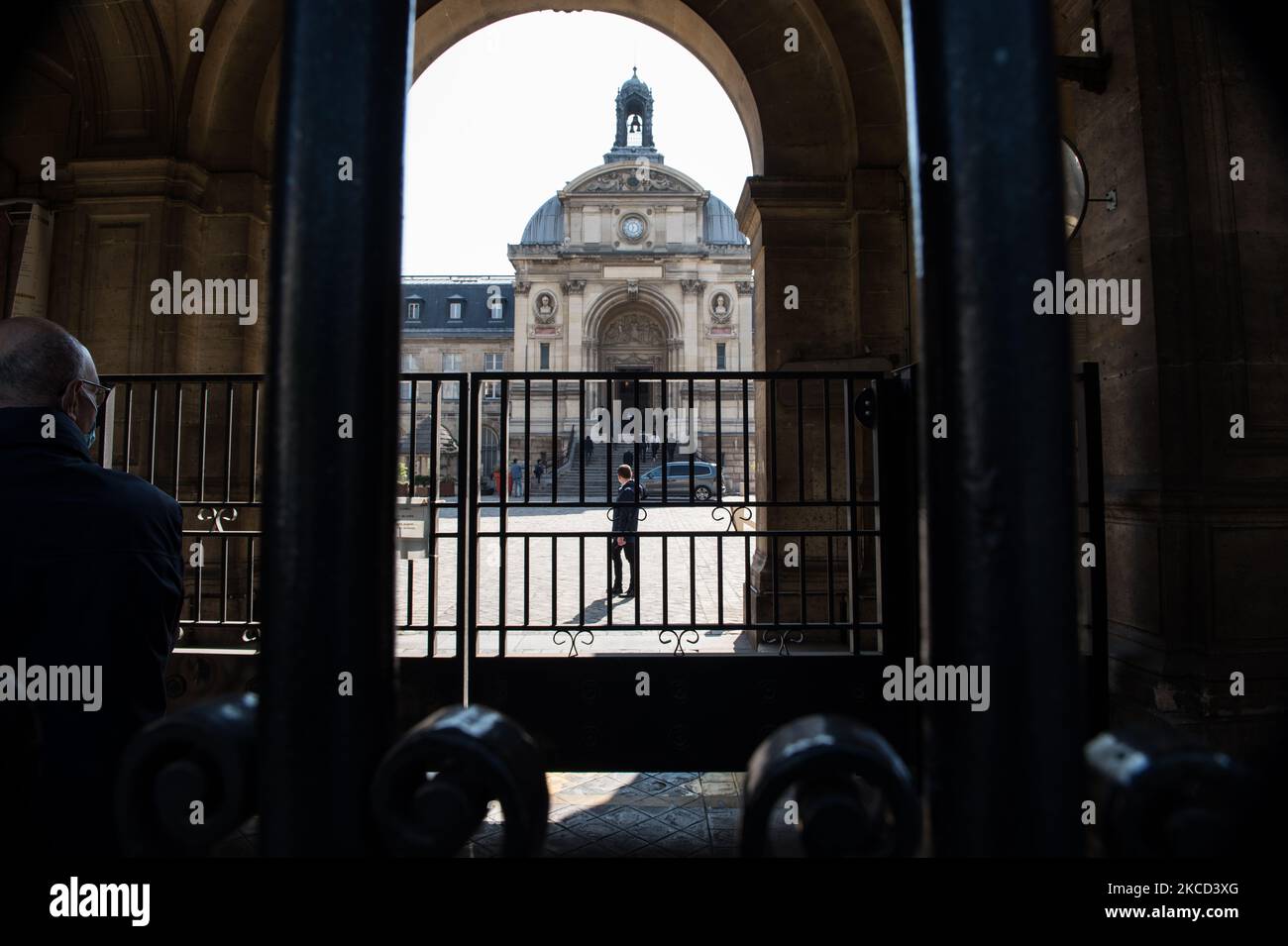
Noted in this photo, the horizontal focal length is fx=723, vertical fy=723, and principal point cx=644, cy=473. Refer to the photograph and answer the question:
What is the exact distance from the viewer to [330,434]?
75cm

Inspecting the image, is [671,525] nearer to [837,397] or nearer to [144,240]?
[837,397]

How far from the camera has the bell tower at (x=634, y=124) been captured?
52438 millimetres

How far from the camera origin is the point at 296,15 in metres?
0.80

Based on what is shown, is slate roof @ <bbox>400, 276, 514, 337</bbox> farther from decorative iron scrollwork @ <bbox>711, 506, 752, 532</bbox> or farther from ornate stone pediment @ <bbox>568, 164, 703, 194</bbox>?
decorative iron scrollwork @ <bbox>711, 506, 752, 532</bbox>

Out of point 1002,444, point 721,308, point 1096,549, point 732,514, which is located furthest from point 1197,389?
point 721,308

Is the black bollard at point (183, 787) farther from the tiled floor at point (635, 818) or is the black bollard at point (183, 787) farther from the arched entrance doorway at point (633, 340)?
the arched entrance doorway at point (633, 340)

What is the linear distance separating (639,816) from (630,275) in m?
49.7

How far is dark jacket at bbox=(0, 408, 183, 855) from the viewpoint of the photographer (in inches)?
59.6

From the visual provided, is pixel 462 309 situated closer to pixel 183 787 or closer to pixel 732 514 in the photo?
pixel 732 514

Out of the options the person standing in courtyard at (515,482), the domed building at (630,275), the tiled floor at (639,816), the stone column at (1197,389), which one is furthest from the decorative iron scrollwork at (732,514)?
the domed building at (630,275)
